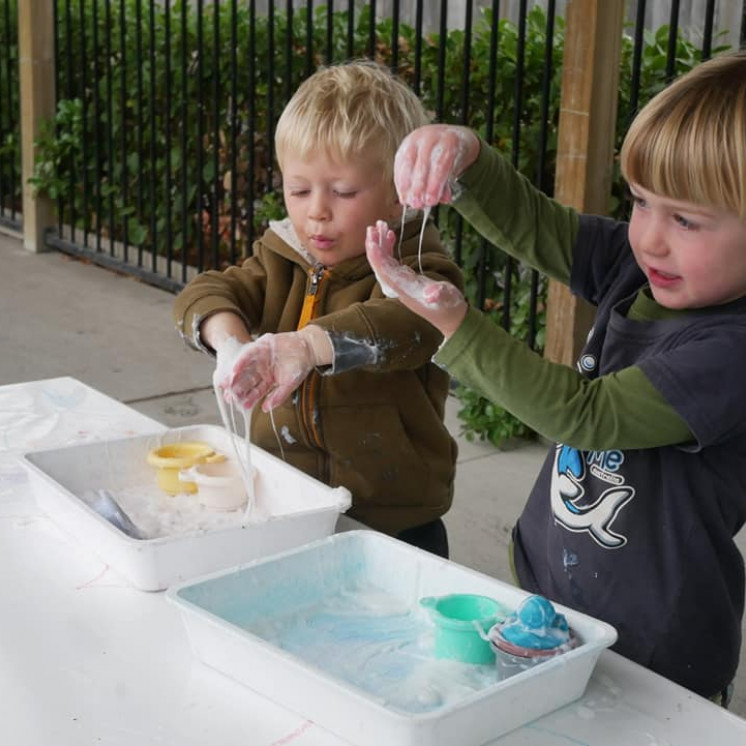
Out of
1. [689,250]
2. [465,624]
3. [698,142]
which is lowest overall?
[465,624]

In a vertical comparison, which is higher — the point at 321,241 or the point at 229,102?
the point at 321,241

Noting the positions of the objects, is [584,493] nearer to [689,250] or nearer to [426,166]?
[689,250]

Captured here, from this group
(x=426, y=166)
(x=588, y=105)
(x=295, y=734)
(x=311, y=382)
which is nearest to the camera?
(x=295, y=734)

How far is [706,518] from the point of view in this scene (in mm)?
1701

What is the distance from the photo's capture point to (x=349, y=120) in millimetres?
2074

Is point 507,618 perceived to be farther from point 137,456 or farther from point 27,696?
point 137,456

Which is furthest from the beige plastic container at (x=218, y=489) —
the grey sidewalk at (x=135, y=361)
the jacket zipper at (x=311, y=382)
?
the grey sidewalk at (x=135, y=361)

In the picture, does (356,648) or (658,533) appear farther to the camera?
(658,533)

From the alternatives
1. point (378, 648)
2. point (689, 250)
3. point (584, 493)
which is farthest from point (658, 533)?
point (378, 648)

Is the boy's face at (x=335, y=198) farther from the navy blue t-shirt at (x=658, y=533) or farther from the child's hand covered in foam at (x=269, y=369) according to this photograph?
the navy blue t-shirt at (x=658, y=533)

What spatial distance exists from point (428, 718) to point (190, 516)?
2.48ft

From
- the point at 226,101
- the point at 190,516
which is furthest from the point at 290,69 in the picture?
the point at 190,516

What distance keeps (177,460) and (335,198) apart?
52cm

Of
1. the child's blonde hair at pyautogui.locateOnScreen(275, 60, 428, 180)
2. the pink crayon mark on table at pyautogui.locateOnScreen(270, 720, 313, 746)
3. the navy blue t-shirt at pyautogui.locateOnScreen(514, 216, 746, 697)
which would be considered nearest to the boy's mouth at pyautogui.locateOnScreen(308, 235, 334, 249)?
the child's blonde hair at pyautogui.locateOnScreen(275, 60, 428, 180)
